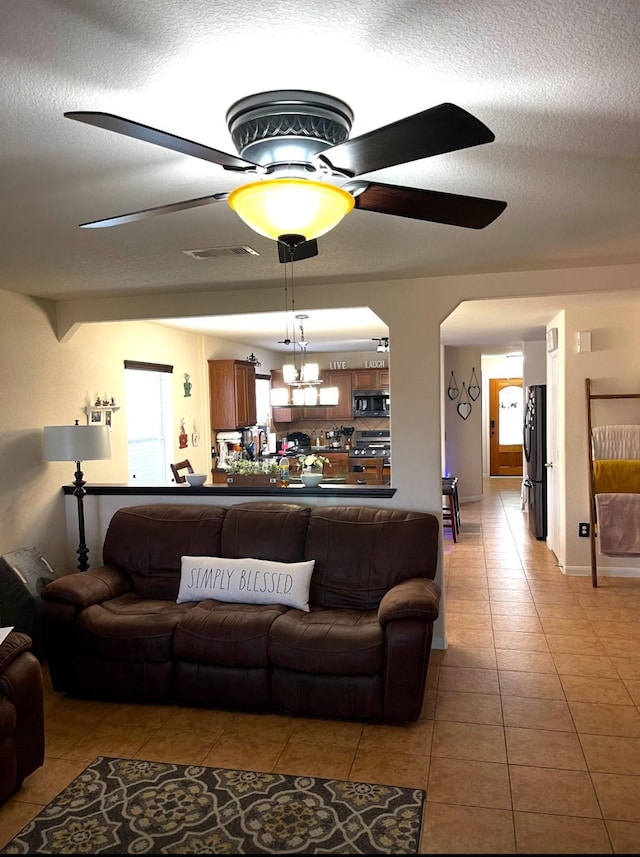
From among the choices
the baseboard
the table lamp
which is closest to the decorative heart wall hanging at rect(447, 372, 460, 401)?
the baseboard

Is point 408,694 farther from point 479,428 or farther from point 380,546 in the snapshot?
point 479,428

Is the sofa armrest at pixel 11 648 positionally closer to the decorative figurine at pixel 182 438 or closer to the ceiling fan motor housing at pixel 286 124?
the ceiling fan motor housing at pixel 286 124

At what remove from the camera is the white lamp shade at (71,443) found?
4458 millimetres

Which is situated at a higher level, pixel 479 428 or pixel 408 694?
pixel 479 428

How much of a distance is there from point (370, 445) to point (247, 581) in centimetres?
661

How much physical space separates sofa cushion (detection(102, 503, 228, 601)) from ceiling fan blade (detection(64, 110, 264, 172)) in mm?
2999

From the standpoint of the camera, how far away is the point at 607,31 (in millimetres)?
1433

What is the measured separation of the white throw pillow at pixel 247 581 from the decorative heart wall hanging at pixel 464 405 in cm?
646

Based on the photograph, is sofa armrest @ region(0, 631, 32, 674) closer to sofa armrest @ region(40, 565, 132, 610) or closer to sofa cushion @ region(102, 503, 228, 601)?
sofa armrest @ region(40, 565, 132, 610)

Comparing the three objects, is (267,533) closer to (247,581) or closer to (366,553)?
(247,581)

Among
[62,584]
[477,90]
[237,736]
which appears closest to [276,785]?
[237,736]

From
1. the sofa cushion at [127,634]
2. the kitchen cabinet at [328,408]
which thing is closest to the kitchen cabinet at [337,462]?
the kitchen cabinet at [328,408]

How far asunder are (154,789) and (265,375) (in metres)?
7.67

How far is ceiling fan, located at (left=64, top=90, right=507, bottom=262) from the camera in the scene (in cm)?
148
